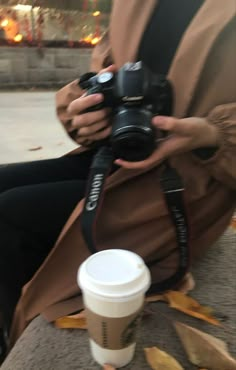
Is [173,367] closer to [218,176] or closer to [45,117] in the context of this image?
[218,176]

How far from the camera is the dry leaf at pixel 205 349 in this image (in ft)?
2.08

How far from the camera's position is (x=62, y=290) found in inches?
29.7

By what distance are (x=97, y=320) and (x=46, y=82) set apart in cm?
401

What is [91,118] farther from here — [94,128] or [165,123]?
[165,123]

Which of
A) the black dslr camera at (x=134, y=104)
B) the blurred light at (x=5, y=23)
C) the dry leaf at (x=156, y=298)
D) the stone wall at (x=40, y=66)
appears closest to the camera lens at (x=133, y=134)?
the black dslr camera at (x=134, y=104)

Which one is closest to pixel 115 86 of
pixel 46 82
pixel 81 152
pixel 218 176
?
pixel 218 176

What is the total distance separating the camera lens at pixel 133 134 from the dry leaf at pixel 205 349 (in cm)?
29

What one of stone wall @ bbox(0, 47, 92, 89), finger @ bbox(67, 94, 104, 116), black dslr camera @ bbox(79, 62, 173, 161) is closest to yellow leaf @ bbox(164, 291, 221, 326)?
black dslr camera @ bbox(79, 62, 173, 161)

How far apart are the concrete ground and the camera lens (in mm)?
1556

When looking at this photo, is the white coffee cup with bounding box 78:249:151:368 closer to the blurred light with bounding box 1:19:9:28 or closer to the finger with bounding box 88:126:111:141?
the finger with bounding box 88:126:111:141

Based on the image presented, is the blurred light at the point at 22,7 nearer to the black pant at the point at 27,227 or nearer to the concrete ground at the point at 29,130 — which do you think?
the concrete ground at the point at 29,130

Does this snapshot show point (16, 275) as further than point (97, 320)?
Yes

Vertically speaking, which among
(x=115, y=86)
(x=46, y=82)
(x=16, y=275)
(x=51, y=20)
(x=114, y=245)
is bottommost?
(x=46, y=82)

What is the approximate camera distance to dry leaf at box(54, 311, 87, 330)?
2.34ft
